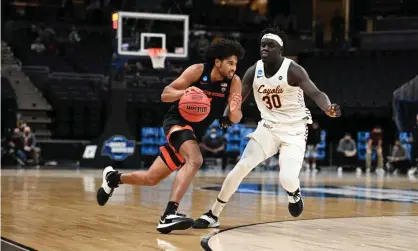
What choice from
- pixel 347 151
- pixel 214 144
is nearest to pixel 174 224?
pixel 214 144

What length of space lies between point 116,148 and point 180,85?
15.6 metres

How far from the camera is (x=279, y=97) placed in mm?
7203

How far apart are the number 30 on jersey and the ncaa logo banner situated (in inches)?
605

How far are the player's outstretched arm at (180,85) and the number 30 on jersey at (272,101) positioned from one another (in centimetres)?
72

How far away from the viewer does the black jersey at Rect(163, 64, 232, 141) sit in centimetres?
700

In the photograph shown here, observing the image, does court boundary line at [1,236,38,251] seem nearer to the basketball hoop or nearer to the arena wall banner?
the basketball hoop

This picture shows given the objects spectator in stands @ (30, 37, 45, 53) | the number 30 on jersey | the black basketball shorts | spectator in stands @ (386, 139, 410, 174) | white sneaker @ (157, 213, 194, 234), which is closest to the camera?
white sneaker @ (157, 213, 194, 234)

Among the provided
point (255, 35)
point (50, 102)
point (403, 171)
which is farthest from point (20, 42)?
point (403, 171)

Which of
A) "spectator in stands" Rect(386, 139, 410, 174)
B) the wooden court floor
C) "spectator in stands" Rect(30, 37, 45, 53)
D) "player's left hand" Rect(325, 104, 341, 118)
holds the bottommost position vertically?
"spectator in stands" Rect(386, 139, 410, 174)

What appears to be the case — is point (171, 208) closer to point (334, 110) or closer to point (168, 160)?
point (168, 160)

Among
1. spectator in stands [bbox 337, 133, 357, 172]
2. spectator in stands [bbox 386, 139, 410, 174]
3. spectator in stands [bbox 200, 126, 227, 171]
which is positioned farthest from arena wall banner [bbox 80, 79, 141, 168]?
spectator in stands [bbox 386, 139, 410, 174]

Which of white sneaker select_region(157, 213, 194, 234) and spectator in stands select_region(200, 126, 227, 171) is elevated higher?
white sneaker select_region(157, 213, 194, 234)

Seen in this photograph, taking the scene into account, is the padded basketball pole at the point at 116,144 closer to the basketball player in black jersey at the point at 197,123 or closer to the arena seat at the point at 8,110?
the arena seat at the point at 8,110

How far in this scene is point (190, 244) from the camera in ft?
19.3
